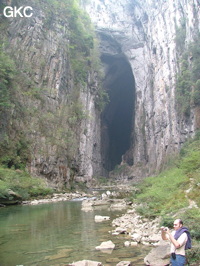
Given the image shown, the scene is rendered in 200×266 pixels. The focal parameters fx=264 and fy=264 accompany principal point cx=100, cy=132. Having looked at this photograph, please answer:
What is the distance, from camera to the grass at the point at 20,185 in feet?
56.6

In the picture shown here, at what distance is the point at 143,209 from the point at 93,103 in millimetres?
35067

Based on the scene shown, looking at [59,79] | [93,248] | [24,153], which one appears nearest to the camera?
[93,248]

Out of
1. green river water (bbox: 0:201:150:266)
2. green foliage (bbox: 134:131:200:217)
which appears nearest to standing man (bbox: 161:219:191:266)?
green river water (bbox: 0:201:150:266)

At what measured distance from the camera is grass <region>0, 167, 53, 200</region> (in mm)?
17250

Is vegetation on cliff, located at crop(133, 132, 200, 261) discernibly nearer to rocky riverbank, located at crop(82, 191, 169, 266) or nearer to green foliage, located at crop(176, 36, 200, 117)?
rocky riverbank, located at crop(82, 191, 169, 266)

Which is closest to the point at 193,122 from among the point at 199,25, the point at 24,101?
the point at 199,25

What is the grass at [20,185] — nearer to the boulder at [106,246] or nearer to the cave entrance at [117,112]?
the boulder at [106,246]

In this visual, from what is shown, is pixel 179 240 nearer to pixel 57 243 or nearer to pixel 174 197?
pixel 57 243

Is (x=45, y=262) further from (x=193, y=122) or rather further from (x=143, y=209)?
(x=193, y=122)

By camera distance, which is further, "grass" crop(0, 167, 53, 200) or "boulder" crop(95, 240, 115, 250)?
"grass" crop(0, 167, 53, 200)

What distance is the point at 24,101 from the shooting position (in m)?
28.5

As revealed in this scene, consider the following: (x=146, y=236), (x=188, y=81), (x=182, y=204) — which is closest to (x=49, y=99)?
(x=188, y=81)

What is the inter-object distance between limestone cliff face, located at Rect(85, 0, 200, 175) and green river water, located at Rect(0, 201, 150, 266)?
25.2 metres

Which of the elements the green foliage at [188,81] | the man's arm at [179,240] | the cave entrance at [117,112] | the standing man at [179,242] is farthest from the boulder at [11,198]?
the cave entrance at [117,112]
